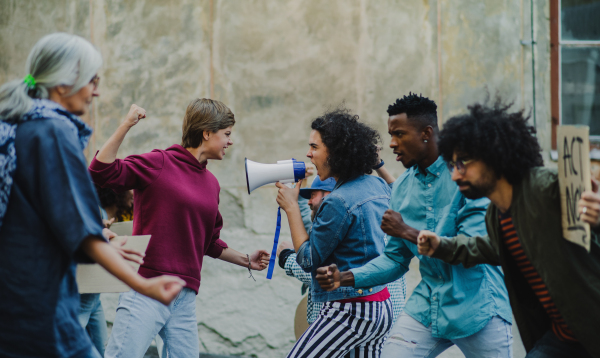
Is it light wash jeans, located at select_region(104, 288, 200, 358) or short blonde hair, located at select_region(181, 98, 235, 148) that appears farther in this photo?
short blonde hair, located at select_region(181, 98, 235, 148)

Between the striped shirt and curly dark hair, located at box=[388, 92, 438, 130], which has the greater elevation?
curly dark hair, located at box=[388, 92, 438, 130]

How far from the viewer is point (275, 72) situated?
6.29 metres

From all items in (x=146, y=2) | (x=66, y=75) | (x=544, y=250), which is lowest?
(x=544, y=250)

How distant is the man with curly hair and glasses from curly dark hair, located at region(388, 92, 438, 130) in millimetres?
949

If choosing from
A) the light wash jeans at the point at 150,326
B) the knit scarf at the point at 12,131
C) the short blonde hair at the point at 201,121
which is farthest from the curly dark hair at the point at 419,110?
the knit scarf at the point at 12,131

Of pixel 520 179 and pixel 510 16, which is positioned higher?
pixel 510 16

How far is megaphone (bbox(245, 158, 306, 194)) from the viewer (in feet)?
13.5

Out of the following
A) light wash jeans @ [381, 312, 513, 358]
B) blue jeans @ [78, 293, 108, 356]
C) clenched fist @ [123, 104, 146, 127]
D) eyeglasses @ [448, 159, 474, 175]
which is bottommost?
blue jeans @ [78, 293, 108, 356]

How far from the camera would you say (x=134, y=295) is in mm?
3631

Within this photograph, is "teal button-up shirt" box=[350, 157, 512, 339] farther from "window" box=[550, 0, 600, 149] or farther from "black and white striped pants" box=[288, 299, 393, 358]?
"window" box=[550, 0, 600, 149]

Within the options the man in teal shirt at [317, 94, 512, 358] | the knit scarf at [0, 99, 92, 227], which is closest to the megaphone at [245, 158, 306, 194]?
the man in teal shirt at [317, 94, 512, 358]

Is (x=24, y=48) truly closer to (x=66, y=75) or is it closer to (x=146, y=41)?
(x=146, y=41)

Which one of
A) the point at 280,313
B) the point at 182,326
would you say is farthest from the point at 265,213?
the point at 182,326

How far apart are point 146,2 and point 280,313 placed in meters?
3.46
